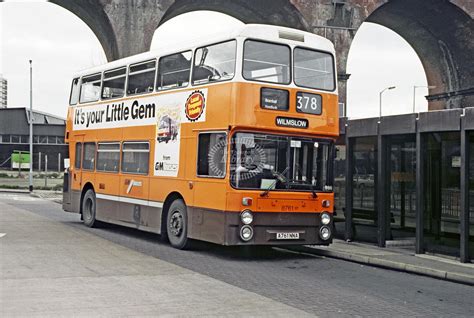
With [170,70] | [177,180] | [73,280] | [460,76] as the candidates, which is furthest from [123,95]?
[460,76]

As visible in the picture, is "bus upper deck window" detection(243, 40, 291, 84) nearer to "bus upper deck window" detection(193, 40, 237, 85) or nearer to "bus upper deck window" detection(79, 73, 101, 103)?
A: "bus upper deck window" detection(193, 40, 237, 85)

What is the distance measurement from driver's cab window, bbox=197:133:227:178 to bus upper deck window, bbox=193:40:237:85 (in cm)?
110

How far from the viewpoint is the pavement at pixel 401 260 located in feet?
37.3

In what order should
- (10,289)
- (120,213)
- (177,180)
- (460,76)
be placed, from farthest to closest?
(460,76) → (120,213) → (177,180) → (10,289)

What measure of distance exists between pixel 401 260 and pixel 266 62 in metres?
4.42

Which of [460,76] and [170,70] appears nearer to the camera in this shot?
[170,70]

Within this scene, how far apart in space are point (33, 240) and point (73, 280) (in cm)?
531

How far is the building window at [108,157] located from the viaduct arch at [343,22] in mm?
7916

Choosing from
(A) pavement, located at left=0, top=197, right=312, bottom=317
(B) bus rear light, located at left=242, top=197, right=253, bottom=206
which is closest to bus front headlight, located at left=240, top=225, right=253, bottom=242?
(B) bus rear light, located at left=242, top=197, right=253, bottom=206

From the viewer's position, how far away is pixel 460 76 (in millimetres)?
30391

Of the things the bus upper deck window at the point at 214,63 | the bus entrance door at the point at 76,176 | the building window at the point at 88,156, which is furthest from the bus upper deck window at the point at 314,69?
the bus entrance door at the point at 76,176

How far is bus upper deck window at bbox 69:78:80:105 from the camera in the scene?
1941 centimetres

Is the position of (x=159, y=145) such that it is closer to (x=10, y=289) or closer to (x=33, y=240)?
(x=33, y=240)

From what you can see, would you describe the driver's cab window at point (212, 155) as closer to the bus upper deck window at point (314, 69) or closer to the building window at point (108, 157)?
the bus upper deck window at point (314, 69)
